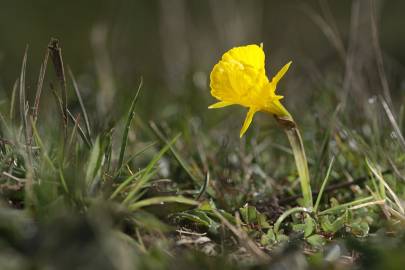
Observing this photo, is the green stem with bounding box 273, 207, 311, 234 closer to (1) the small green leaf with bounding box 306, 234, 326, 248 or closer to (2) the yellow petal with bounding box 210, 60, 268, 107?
(1) the small green leaf with bounding box 306, 234, 326, 248

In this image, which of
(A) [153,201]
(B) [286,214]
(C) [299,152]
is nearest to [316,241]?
(B) [286,214]

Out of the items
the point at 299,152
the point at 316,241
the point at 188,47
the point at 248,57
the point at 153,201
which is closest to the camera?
the point at 153,201

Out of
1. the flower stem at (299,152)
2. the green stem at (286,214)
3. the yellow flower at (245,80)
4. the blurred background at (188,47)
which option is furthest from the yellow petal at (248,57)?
the blurred background at (188,47)

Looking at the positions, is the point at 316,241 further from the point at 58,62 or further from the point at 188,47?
the point at 188,47

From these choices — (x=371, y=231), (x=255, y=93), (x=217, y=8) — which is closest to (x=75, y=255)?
(x=255, y=93)

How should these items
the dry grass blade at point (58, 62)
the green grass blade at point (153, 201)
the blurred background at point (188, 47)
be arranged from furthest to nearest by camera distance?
the blurred background at point (188, 47)
the dry grass blade at point (58, 62)
the green grass blade at point (153, 201)

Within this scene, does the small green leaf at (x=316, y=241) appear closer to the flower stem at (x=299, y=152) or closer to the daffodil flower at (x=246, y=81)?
the flower stem at (x=299, y=152)
